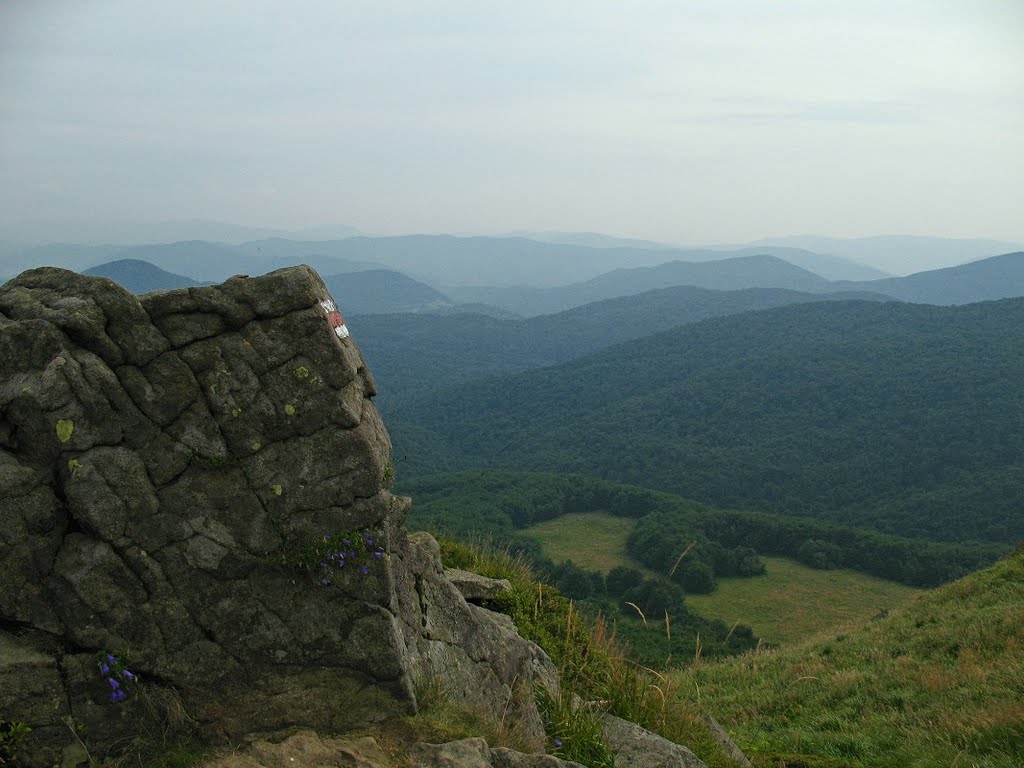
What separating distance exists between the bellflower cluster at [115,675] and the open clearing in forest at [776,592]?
56105 millimetres

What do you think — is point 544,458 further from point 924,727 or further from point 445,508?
point 924,727

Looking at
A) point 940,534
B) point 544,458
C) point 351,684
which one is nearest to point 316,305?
point 351,684

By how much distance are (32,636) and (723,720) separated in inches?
452

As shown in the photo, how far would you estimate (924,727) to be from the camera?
1085 cm

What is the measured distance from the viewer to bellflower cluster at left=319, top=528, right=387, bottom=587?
6.66 meters

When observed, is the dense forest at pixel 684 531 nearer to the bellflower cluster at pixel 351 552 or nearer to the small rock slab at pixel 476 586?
the small rock slab at pixel 476 586

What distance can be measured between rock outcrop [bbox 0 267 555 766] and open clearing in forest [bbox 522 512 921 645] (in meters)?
55.0

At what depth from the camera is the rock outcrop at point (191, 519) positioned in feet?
19.1

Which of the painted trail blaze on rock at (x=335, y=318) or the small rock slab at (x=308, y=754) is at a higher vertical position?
the painted trail blaze on rock at (x=335, y=318)

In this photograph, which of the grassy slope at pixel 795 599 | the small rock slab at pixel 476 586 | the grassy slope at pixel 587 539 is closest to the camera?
the small rock slab at pixel 476 586

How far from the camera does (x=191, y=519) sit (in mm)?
6363

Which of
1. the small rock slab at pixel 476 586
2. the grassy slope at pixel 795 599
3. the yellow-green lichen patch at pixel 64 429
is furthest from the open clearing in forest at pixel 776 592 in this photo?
the yellow-green lichen patch at pixel 64 429

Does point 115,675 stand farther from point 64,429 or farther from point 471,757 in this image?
point 471,757

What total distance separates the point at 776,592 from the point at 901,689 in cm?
7098
